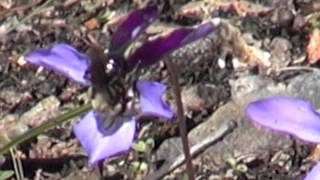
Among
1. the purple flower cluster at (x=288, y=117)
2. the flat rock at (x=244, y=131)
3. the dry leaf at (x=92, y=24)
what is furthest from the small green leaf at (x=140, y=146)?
the purple flower cluster at (x=288, y=117)

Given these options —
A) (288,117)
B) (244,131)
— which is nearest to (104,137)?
(288,117)

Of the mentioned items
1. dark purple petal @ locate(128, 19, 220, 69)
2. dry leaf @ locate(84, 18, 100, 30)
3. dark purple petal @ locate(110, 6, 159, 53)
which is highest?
dark purple petal @ locate(110, 6, 159, 53)

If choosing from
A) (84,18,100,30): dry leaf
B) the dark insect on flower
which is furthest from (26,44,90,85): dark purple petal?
(84,18,100,30): dry leaf

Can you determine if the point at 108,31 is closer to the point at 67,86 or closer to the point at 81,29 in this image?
the point at 81,29

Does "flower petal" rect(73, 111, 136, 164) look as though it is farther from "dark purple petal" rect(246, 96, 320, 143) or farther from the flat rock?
the flat rock

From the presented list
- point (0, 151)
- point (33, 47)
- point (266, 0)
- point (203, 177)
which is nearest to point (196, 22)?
point (266, 0)
